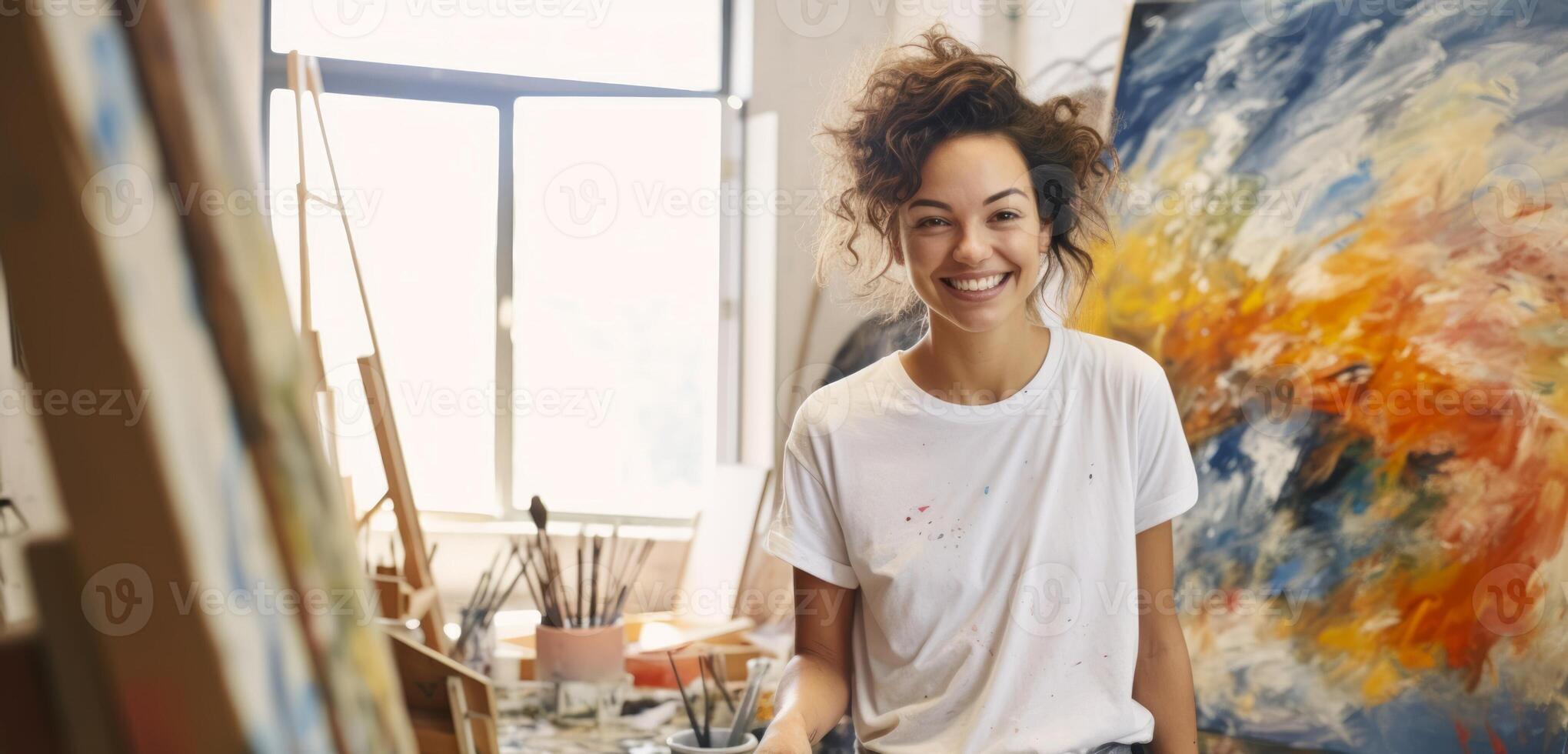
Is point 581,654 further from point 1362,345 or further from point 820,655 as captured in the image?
point 1362,345

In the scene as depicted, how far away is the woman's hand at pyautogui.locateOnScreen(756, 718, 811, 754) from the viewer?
41.0 inches

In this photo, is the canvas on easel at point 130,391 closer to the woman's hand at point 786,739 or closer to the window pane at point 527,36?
the woman's hand at point 786,739

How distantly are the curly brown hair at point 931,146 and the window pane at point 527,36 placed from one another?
7.97ft

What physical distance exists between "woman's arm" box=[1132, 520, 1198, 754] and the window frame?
243 centimetres

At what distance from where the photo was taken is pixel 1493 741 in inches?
69.8

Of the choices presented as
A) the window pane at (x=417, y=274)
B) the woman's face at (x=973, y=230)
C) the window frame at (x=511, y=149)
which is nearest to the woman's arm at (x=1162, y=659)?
the woman's face at (x=973, y=230)

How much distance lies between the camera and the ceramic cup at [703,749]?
1.45m

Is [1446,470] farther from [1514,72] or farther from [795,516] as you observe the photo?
[795,516]

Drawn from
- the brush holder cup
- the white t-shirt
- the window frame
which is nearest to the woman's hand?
the white t-shirt

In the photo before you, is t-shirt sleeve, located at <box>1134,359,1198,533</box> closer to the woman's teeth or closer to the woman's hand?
the woman's teeth

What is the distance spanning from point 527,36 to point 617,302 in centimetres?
90

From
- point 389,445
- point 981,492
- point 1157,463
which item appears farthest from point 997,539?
point 389,445

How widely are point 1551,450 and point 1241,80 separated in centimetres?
Answer: 81

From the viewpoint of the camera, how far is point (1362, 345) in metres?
1.89
